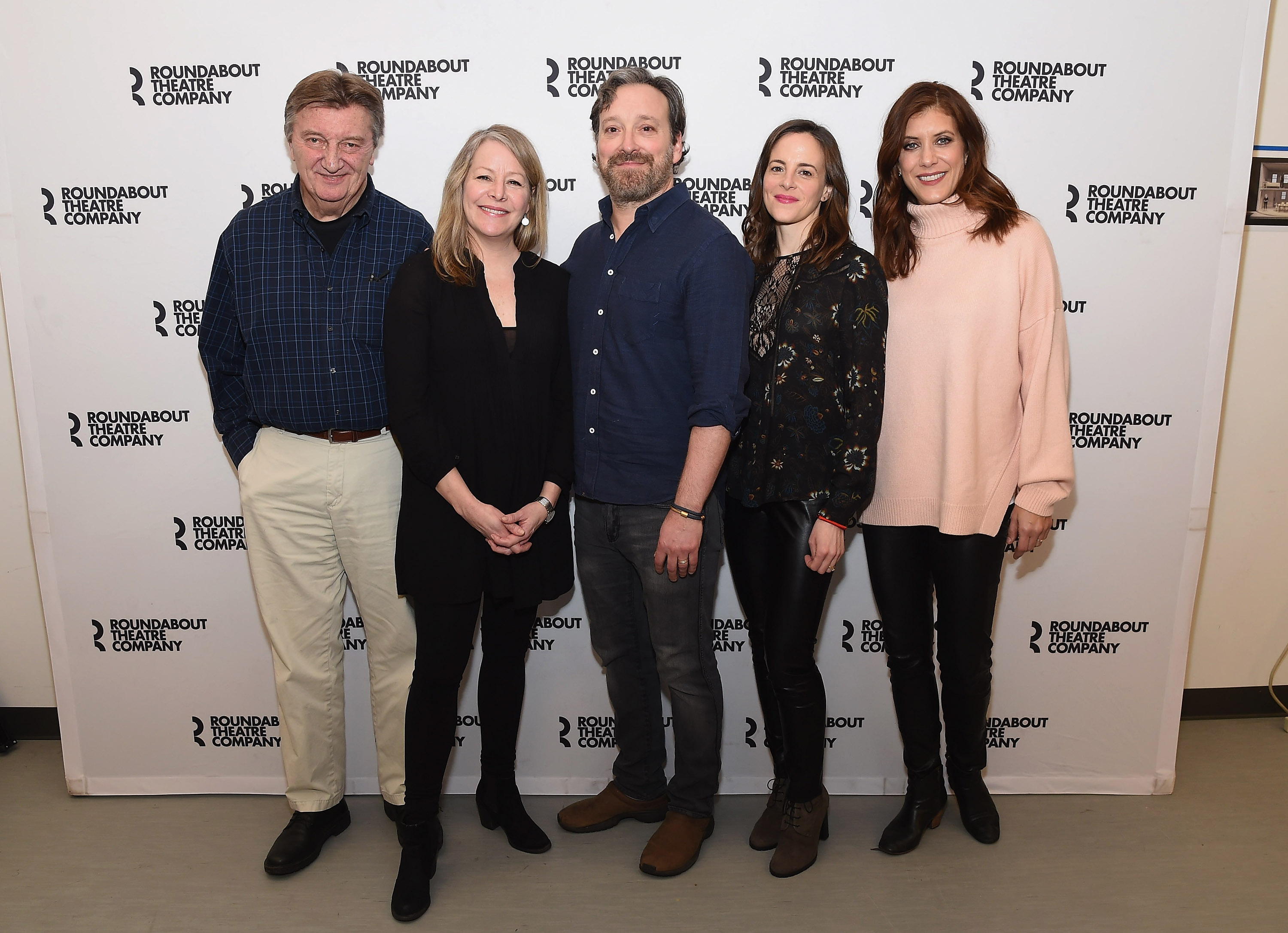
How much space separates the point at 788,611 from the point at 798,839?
68 centimetres

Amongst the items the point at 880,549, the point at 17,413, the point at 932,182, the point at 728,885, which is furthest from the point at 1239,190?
the point at 17,413

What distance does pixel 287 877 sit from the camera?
2.25m

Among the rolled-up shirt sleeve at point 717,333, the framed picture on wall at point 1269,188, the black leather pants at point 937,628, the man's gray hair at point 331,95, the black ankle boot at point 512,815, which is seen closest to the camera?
the rolled-up shirt sleeve at point 717,333

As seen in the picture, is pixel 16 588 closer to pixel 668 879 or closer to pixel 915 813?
pixel 668 879

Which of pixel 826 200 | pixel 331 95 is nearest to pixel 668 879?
pixel 826 200

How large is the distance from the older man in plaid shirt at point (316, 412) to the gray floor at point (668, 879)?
0.22m

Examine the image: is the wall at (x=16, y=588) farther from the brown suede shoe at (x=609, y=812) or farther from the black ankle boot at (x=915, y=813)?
the black ankle boot at (x=915, y=813)

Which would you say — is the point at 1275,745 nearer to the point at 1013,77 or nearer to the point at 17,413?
the point at 1013,77

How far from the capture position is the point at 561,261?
2.52m

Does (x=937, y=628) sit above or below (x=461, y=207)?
below

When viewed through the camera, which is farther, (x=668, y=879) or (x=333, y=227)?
(x=668, y=879)

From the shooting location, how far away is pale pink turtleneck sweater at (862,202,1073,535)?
2051mm

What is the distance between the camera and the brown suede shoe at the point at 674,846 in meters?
2.22

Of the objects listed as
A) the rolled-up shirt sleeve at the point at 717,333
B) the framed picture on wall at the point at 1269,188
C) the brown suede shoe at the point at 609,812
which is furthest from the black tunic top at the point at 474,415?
the framed picture on wall at the point at 1269,188
